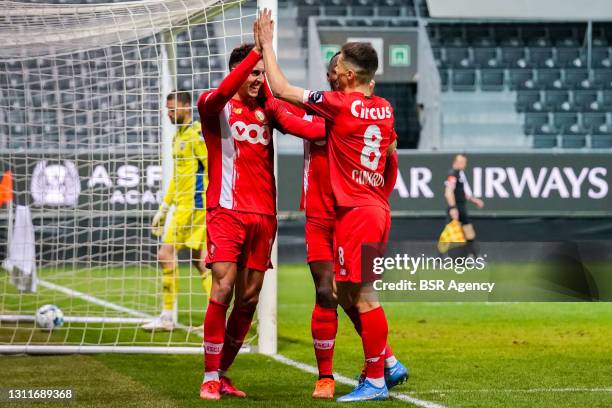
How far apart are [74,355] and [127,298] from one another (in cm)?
481

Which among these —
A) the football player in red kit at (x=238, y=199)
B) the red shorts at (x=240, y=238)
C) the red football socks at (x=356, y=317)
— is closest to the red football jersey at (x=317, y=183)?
the football player in red kit at (x=238, y=199)

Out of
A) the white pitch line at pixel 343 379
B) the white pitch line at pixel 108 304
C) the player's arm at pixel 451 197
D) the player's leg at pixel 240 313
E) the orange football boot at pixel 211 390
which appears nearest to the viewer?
the white pitch line at pixel 343 379

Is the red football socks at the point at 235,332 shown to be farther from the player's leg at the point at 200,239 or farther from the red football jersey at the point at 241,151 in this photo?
the player's leg at the point at 200,239

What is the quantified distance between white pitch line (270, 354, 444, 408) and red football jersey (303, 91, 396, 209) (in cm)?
100

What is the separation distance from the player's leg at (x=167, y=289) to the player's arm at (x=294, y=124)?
3.39 meters

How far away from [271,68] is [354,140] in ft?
1.83

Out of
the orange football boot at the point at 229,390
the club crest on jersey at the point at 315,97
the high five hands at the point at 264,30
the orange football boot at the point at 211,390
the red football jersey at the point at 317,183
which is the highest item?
the high five hands at the point at 264,30

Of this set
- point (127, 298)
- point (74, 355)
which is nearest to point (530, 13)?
point (127, 298)

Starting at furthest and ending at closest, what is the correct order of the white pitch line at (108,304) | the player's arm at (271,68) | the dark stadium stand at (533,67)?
the dark stadium stand at (533,67), the white pitch line at (108,304), the player's arm at (271,68)

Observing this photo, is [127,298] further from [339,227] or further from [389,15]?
[389,15]

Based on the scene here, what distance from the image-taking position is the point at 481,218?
691 inches

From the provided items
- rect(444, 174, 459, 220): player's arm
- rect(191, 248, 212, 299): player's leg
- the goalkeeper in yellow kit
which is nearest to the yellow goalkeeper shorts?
the goalkeeper in yellow kit

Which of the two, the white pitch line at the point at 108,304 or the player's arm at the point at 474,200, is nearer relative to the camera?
the white pitch line at the point at 108,304

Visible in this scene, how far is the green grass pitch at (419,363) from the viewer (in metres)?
5.71
